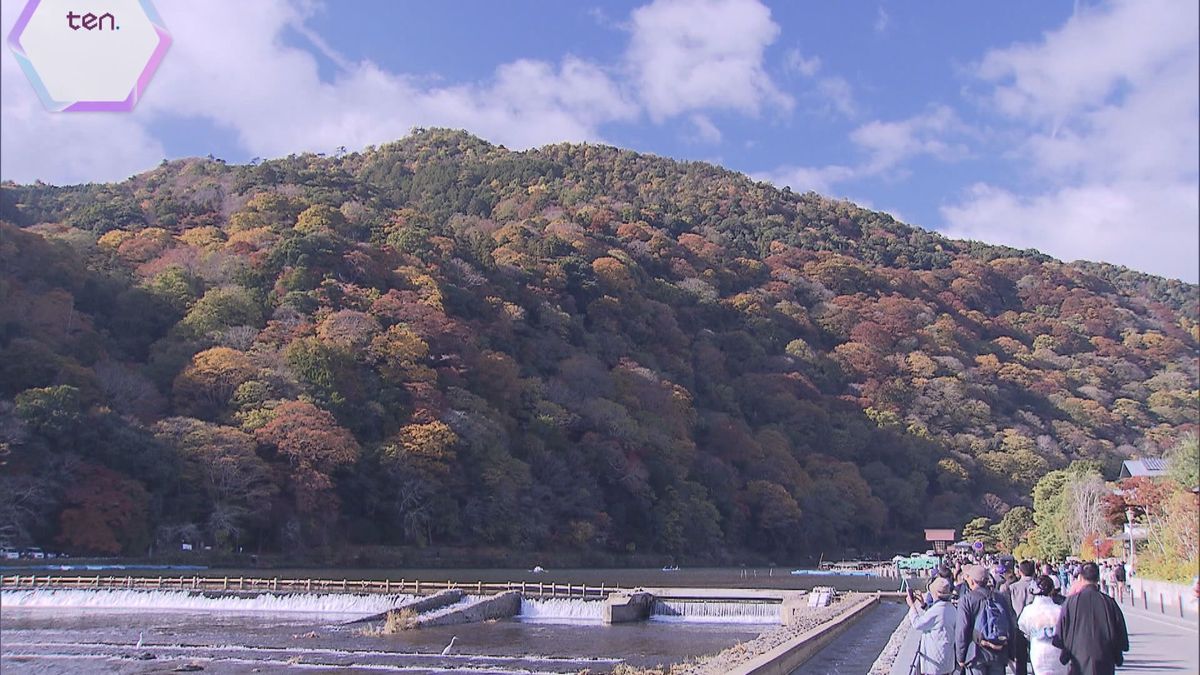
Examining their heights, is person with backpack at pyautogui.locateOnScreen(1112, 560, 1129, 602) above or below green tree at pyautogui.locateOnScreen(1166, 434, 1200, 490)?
below

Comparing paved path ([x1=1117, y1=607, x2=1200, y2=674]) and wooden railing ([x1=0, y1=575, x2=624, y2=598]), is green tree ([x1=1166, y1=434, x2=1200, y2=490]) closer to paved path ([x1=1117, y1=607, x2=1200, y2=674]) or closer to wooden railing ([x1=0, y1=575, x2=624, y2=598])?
paved path ([x1=1117, y1=607, x2=1200, y2=674])

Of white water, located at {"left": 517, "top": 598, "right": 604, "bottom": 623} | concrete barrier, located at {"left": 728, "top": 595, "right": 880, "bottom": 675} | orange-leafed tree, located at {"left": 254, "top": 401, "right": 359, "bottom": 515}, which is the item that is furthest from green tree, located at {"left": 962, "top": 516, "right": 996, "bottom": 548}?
concrete barrier, located at {"left": 728, "top": 595, "right": 880, "bottom": 675}

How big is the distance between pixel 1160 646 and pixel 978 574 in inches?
243

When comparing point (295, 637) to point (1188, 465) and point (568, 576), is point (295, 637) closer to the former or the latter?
point (568, 576)

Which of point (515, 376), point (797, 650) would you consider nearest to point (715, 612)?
point (797, 650)

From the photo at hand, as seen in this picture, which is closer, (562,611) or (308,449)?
(562,611)

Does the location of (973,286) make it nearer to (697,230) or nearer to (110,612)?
(697,230)

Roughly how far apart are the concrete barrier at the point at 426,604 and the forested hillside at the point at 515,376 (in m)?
14.2

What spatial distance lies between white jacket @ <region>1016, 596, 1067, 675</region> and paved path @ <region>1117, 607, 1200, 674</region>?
188cm

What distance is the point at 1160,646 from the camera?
1123 cm

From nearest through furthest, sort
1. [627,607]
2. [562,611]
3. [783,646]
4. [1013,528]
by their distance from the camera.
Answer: [783,646] → [627,607] → [562,611] → [1013,528]

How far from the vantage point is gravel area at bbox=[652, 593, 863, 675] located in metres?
12.3

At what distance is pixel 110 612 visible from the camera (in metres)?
24.2

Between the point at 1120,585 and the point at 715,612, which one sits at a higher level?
the point at 1120,585
